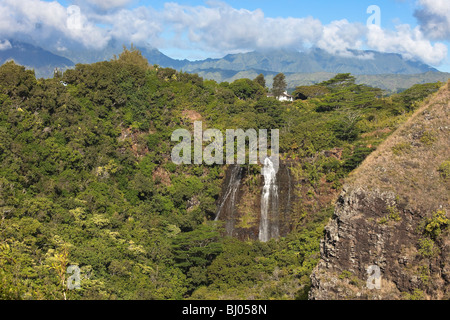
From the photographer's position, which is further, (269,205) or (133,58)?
(133,58)

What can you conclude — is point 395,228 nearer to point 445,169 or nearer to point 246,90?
point 445,169

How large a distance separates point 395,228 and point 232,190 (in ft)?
63.6

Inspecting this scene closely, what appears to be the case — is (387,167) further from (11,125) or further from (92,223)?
(11,125)

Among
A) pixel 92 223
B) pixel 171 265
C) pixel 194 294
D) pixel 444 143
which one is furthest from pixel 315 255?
pixel 92 223

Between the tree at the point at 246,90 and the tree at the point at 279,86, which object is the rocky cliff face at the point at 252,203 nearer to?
the tree at the point at 246,90

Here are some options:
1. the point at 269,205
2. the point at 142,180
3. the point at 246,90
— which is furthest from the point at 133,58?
the point at 269,205

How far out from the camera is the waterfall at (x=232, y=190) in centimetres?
3019

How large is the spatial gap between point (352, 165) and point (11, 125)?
87.7 ft

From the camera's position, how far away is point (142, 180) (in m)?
30.0

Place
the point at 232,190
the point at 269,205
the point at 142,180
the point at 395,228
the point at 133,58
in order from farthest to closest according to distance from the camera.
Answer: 1. the point at 133,58
2. the point at 232,190
3. the point at 142,180
4. the point at 269,205
5. the point at 395,228

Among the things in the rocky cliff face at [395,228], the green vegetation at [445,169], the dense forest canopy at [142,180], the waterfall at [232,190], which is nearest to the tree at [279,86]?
the dense forest canopy at [142,180]

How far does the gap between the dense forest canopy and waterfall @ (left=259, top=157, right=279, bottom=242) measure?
1.29 metres

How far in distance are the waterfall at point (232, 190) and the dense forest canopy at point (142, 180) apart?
87cm

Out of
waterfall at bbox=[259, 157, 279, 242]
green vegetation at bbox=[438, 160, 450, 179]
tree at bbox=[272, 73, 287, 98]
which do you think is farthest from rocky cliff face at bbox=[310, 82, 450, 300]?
tree at bbox=[272, 73, 287, 98]
